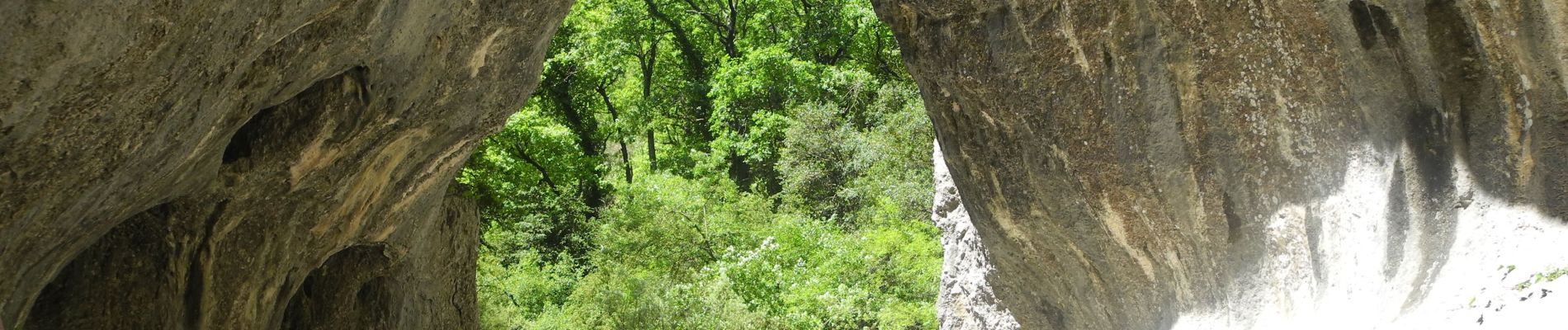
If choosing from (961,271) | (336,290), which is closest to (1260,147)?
(961,271)

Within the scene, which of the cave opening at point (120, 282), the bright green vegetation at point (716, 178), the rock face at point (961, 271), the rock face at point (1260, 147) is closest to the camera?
the rock face at point (1260, 147)

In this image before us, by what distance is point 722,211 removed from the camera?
2333 centimetres

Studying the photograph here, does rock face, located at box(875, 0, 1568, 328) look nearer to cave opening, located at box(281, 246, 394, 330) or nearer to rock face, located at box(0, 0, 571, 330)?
rock face, located at box(0, 0, 571, 330)

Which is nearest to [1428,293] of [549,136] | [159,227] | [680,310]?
[159,227]

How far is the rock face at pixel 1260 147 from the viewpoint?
18.6 feet

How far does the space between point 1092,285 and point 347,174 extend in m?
5.21

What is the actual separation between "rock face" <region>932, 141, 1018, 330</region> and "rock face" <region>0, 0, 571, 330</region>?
3679 millimetres

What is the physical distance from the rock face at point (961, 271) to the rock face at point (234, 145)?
3679 millimetres

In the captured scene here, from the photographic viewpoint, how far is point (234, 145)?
7.49m

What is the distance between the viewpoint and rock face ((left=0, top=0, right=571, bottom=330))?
189 inches

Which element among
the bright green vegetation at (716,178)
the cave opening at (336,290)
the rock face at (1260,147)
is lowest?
the rock face at (1260,147)

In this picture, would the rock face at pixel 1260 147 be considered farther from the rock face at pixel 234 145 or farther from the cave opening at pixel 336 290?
the cave opening at pixel 336 290

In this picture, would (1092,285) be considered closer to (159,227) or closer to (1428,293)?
(1428,293)

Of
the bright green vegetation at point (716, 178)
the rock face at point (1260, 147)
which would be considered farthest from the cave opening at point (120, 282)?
the bright green vegetation at point (716, 178)
